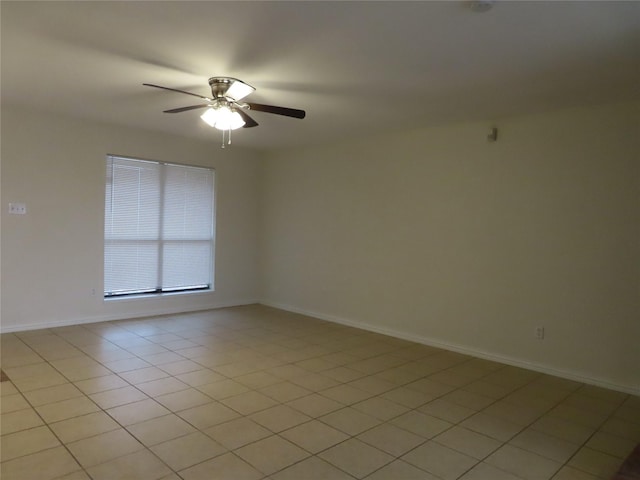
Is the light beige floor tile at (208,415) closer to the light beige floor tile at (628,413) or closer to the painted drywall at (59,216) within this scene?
the light beige floor tile at (628,413)

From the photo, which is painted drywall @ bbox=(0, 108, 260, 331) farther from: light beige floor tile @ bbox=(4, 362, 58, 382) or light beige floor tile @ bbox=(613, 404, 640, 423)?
light beige floor tile @ bbox=(613, 404, 640, 423)

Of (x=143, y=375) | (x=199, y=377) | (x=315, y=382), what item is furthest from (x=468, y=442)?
(x=143, y=375)

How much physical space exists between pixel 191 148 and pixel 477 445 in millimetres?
4954

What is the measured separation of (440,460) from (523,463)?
47 centimetres

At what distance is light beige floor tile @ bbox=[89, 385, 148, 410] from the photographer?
9.85 feet

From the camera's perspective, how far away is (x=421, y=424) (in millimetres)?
2877

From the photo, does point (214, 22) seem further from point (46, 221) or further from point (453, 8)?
point (46, 221)

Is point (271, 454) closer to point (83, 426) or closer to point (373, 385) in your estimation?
point (83, 426)

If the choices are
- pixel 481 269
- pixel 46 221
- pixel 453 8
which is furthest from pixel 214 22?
pixel 46 221

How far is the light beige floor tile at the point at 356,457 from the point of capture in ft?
7.60

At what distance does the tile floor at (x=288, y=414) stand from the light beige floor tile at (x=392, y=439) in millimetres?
12

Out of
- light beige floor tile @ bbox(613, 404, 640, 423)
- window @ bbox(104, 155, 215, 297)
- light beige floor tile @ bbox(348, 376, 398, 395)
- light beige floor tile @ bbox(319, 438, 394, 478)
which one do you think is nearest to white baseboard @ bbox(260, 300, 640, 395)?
light beige floor tile @ bbox(613, 404, 640, 423)

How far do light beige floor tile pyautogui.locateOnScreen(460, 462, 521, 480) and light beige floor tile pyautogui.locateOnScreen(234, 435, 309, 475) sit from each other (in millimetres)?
876

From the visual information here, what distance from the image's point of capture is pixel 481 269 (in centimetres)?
439
